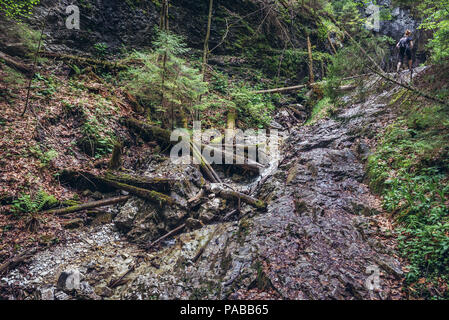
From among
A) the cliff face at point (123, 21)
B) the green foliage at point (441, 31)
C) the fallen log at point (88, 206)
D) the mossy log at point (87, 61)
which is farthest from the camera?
the cliff face at point (123, 21)

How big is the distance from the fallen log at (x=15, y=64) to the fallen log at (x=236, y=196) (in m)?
7.59

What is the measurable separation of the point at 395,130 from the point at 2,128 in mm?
11376

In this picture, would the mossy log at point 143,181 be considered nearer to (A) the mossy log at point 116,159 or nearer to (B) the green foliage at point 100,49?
(A) the mossy log at point 116,159

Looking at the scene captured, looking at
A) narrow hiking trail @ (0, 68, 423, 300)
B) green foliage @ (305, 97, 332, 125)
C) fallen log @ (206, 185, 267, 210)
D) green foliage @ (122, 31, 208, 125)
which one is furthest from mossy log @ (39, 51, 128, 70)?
green foliage @ (305, 97, 332, 125)

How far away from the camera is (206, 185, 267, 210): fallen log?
6.19 metres

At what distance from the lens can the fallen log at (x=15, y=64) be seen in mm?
7594

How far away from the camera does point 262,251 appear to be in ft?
14.7

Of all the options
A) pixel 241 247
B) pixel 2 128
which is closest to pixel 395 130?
pixel 241 247

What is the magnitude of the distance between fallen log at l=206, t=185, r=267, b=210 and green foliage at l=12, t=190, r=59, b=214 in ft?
14.4

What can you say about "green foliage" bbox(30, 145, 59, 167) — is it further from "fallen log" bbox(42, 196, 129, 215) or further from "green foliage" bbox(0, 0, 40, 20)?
"green foliage" bbox(0, 0, 40, 20)

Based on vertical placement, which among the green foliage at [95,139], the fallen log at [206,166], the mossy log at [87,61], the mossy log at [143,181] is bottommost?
the mossy log at [143,181]

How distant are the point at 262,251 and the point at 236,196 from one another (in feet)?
8.16

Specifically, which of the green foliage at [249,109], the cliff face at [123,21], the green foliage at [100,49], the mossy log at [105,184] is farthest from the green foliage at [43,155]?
the green foliage at [249,109]
